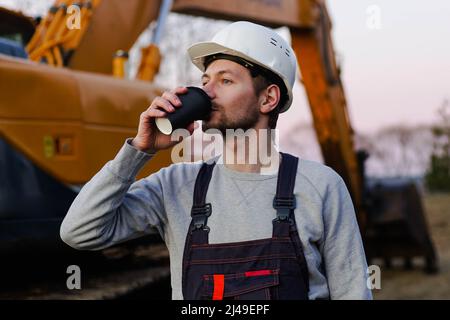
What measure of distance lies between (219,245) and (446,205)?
69.8 ft

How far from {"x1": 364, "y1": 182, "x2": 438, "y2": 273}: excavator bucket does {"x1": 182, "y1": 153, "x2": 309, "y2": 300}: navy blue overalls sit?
24.0 feet

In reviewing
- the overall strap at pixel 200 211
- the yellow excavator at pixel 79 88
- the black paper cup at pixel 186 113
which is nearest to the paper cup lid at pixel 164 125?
the black paper cup at pixel 186 113

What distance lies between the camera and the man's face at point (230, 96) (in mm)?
2102

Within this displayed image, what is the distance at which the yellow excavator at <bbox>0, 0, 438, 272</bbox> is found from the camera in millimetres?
3879

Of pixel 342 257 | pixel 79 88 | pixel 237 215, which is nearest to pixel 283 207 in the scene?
pixel 237 215

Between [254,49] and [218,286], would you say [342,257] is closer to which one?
[218,286]

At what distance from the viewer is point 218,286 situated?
6.44ft

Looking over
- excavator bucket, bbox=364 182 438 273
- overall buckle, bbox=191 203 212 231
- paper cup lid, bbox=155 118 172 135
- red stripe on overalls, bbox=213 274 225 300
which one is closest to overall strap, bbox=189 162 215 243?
overall buckle, bbox=191 203 212 231

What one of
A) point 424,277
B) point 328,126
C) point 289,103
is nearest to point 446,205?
point 424,277

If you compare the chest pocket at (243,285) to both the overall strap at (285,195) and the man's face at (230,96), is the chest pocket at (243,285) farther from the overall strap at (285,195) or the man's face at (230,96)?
the man's face at (230,96)

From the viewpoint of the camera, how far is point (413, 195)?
31.5 feet
